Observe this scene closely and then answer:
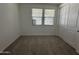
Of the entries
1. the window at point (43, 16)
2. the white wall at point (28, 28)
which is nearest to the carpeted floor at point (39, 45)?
the white wall at point (28, 28)

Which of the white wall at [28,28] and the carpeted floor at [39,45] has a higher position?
the white wall at [28,28]

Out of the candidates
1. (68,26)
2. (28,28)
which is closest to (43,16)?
(28,28)

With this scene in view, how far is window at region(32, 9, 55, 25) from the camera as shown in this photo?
3.25 ft

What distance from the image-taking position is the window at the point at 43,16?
991mm

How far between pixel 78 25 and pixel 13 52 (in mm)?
823

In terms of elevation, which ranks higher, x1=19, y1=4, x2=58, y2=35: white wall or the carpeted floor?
x1=19, y1=4, x2=58, y2=35: white wall

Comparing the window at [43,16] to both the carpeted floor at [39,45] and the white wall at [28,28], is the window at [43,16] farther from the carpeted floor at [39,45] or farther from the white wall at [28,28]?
the carpeted floor at [39,45]

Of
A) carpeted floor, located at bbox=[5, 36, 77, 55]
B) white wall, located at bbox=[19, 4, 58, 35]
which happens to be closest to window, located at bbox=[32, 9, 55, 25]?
white wall, located at bbox=[19, 4, 58, 35]

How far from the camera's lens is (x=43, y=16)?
100 cm

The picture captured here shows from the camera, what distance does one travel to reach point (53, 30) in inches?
40.4

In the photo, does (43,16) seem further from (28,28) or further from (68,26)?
(68,26)

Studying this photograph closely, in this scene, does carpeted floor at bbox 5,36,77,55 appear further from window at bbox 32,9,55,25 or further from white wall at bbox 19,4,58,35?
window at bbox 32,9,55,25

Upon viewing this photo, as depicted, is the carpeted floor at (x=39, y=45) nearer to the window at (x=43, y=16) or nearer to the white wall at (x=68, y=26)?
the white wall at (x=68, y=26)

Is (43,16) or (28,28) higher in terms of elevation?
(43,16)
